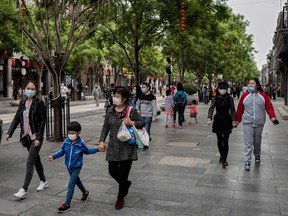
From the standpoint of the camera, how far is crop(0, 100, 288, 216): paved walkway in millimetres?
4938

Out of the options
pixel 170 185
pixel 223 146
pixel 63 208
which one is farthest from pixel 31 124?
pixel 223 146

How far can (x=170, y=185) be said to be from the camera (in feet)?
19.9

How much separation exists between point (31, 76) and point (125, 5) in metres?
27.0

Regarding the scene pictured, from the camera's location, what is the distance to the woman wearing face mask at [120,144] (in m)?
4.90

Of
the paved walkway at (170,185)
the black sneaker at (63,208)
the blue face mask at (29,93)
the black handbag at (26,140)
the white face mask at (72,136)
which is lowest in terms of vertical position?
the paved walkway at (170,185)

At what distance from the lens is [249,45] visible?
50688 millimetres

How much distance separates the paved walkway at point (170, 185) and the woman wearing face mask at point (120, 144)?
0.40 meters

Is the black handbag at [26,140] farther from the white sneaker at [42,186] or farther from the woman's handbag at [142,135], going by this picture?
the woman's handbag at [142,135]

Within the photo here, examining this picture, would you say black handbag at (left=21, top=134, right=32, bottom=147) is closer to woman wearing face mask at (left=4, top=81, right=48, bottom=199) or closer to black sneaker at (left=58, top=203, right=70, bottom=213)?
woman wearing face mask at (left=4, top=81, right=48, bottom=199)

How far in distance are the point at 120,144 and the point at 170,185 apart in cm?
156

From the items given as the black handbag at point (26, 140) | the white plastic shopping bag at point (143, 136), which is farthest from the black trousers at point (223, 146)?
the black handbag at point (26, 140)

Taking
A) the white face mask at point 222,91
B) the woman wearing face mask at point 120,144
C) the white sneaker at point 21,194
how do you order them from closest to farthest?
the woman wearing face mask at point 120,144
the white sneaker at point 21,194
the white face mask at point 222,91

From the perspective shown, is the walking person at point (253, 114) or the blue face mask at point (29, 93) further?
the walking person at point (253, 114)

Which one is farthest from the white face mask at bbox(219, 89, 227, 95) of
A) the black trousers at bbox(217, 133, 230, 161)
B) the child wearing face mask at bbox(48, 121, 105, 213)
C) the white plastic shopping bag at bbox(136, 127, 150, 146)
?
the child wearing face mask at bbox(48, 121, 105, 213)
